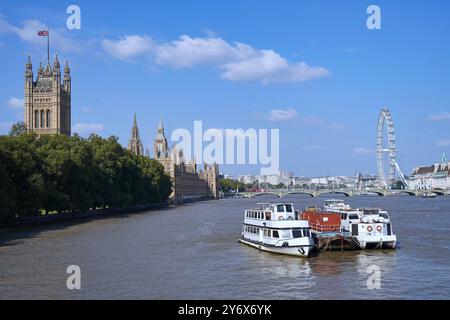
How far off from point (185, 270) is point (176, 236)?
72.8 ft

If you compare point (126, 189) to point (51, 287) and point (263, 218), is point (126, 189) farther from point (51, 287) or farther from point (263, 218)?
point (51, 287)

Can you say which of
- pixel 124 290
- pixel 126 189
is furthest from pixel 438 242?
pixel 126 189

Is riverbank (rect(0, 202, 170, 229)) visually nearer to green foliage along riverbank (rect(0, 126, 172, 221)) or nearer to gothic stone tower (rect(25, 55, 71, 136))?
green foliage along riverbank (rect(0, 126, 172, 221))

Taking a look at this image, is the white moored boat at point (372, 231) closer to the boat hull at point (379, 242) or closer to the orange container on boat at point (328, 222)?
the boat hull at point (379, 242)

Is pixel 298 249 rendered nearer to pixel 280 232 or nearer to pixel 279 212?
pixel 280 232

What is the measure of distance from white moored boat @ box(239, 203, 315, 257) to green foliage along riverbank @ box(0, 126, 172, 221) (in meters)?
25.3

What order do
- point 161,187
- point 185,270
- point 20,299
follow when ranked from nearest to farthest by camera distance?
point 20,299 → point 185,270 → point 161,187

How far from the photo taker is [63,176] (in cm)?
7838

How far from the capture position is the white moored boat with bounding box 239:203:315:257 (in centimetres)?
4172

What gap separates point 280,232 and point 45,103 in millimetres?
128366

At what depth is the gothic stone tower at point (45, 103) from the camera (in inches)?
6280

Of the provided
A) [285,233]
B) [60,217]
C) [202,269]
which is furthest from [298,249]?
[60,217]
